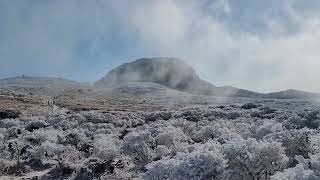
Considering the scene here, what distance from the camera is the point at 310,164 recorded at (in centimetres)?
1661

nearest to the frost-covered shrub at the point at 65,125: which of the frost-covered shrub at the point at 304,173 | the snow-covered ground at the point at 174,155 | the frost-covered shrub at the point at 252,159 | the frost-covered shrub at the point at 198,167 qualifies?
the snow-covered ground at the point at 174,155

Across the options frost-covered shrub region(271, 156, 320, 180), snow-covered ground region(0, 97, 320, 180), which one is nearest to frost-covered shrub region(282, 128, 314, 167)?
snow-covered ground region(0, 97, 320, 180)

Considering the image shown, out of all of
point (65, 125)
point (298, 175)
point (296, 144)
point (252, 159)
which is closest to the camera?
point (298, 175)

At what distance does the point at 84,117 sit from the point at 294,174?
63.3m

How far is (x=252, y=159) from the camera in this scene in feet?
64.8

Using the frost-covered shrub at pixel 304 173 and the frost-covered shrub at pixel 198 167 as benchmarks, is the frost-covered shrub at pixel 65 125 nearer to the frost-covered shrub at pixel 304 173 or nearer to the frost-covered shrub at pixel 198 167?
the frost-covered shrub at pixel 198 167

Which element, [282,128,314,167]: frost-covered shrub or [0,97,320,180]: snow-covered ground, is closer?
[0,97,320,180]: snow-covered ground

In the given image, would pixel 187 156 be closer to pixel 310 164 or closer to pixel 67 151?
pixel 310 164

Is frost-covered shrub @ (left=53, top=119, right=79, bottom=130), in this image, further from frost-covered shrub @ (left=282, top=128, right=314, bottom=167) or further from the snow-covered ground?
frost-covered shrub @ (left=282, top=128, right=314, bottom=167)

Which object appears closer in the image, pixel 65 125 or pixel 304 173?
pixel 304 173

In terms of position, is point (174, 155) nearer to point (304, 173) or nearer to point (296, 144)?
point (296, 144)

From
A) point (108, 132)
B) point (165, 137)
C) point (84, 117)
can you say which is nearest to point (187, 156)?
point (165, 137)

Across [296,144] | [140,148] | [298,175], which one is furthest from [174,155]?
[298,175]

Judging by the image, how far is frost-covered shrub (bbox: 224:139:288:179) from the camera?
1967 cm
